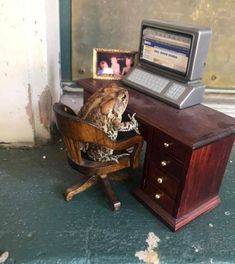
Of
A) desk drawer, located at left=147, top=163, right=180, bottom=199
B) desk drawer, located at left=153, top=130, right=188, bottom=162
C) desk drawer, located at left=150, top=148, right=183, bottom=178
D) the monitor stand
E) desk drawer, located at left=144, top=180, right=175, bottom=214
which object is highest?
the monitor stand

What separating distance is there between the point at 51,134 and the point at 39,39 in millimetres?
681

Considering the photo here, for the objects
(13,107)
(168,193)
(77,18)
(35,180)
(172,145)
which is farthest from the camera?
(77,18)

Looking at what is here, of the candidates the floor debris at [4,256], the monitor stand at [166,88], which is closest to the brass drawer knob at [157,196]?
the monitor stand at [166,88]

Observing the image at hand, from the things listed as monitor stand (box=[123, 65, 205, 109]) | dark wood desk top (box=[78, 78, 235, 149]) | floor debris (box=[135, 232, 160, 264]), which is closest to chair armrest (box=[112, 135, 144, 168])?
dark wood desk top (box=[78, 78, 235, 149])

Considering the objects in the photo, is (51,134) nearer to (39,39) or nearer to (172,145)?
(39,39)

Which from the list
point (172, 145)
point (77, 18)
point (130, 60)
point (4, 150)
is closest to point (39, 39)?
point (77, 18)

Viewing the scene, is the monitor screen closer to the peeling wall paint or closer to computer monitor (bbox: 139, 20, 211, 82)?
computer monitor (bbox: 139, 20, 211, 82)

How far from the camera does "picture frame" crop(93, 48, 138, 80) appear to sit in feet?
5.95

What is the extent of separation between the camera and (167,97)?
1.55 m

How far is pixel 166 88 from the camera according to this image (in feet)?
5.18

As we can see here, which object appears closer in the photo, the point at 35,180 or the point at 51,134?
the point at 35,180

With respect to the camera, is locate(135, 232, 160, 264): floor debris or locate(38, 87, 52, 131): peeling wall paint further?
locate(38, 87, 52, 131): peeling wall paint

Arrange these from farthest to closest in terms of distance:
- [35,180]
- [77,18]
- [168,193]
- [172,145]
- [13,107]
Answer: [77,18] → [13,107] → [35,180] → [168,193] → [172,145]

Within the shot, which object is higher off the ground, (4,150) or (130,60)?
(130,60)
